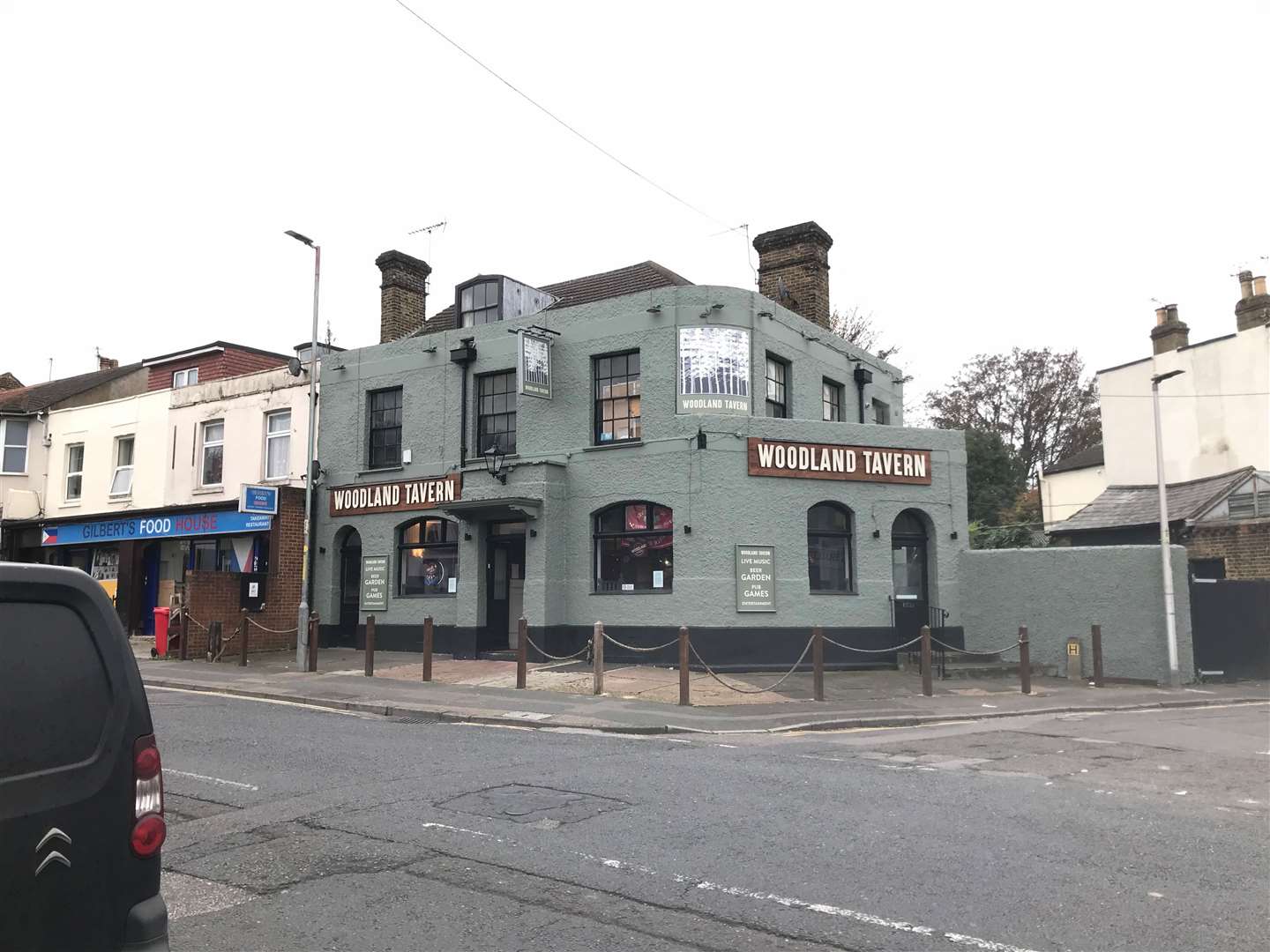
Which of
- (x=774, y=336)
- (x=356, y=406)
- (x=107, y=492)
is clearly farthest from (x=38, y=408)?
(x=774, y=336)

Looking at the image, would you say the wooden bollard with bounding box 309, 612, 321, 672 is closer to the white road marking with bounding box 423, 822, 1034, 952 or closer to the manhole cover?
the manhole cover

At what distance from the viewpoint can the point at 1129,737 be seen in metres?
11.9

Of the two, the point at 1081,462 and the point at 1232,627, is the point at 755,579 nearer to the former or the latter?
the point at 1232,627

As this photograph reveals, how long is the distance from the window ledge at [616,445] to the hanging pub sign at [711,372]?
1077 millimetres

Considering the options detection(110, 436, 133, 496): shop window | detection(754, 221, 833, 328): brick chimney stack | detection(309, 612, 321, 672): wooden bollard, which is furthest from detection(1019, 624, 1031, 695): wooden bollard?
detection(110, 436, 133, 496): shop window

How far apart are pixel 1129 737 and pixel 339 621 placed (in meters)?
17.7

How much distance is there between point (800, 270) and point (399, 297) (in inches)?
424

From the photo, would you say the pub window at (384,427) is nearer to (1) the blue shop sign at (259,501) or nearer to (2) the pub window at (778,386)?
(1) the blue shop sign at (259,501)

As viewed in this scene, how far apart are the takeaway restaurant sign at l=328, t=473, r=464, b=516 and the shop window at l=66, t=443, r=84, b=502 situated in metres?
10.8

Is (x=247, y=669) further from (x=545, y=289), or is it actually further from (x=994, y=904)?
(x=994, y=904)

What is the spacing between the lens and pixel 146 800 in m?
3.38

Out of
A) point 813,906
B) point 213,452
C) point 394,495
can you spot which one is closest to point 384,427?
point 394,495

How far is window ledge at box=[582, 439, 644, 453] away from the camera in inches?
751

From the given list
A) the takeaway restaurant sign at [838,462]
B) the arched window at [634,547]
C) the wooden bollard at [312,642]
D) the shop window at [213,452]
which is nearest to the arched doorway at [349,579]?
the shop window at [213,452]
